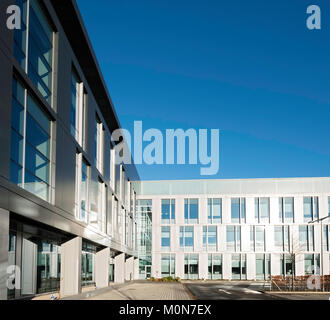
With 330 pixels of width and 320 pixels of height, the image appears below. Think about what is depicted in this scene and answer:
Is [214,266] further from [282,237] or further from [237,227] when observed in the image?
[282,237]

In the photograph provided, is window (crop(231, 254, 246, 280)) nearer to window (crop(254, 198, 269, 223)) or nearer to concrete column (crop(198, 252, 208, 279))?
concrete column (crop(198, 252, 208, 279))

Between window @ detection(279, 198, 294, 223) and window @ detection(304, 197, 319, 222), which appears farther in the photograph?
window @ detection(279, 198, 294, 223)

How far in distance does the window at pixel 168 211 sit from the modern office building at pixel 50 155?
106 ft

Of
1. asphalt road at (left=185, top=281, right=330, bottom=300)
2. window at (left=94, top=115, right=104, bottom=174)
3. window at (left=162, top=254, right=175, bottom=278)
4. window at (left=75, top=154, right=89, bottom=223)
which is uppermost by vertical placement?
window at (left=94, top=115, right=104, bottom=174)

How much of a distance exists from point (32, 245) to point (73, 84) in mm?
9133

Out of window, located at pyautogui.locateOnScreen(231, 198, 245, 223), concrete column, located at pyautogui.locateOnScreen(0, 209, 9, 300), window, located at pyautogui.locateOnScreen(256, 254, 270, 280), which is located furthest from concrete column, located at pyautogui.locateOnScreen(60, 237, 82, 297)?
window, located at pyautogui.locateOnScreen(256, 254, 270, 280)

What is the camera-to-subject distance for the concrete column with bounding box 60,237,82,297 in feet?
83.4

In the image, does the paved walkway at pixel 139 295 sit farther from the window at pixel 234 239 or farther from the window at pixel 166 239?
the window at pixel 166 239

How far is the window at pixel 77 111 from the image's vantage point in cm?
2690

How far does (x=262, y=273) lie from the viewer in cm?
6850

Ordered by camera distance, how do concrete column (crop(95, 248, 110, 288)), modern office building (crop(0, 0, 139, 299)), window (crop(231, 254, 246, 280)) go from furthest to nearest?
window (crop(231, 254, 246, 280)) < concrete column (crop(95, 248, 110, 288)) < modern office building (crop(0, 0, 139, 299))

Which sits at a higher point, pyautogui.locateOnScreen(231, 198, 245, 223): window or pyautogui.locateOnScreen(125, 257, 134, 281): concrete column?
pyautogui.locateOnScreen(231, 198, 245, 223): window

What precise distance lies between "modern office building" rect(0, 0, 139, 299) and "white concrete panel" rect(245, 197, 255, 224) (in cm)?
3512
